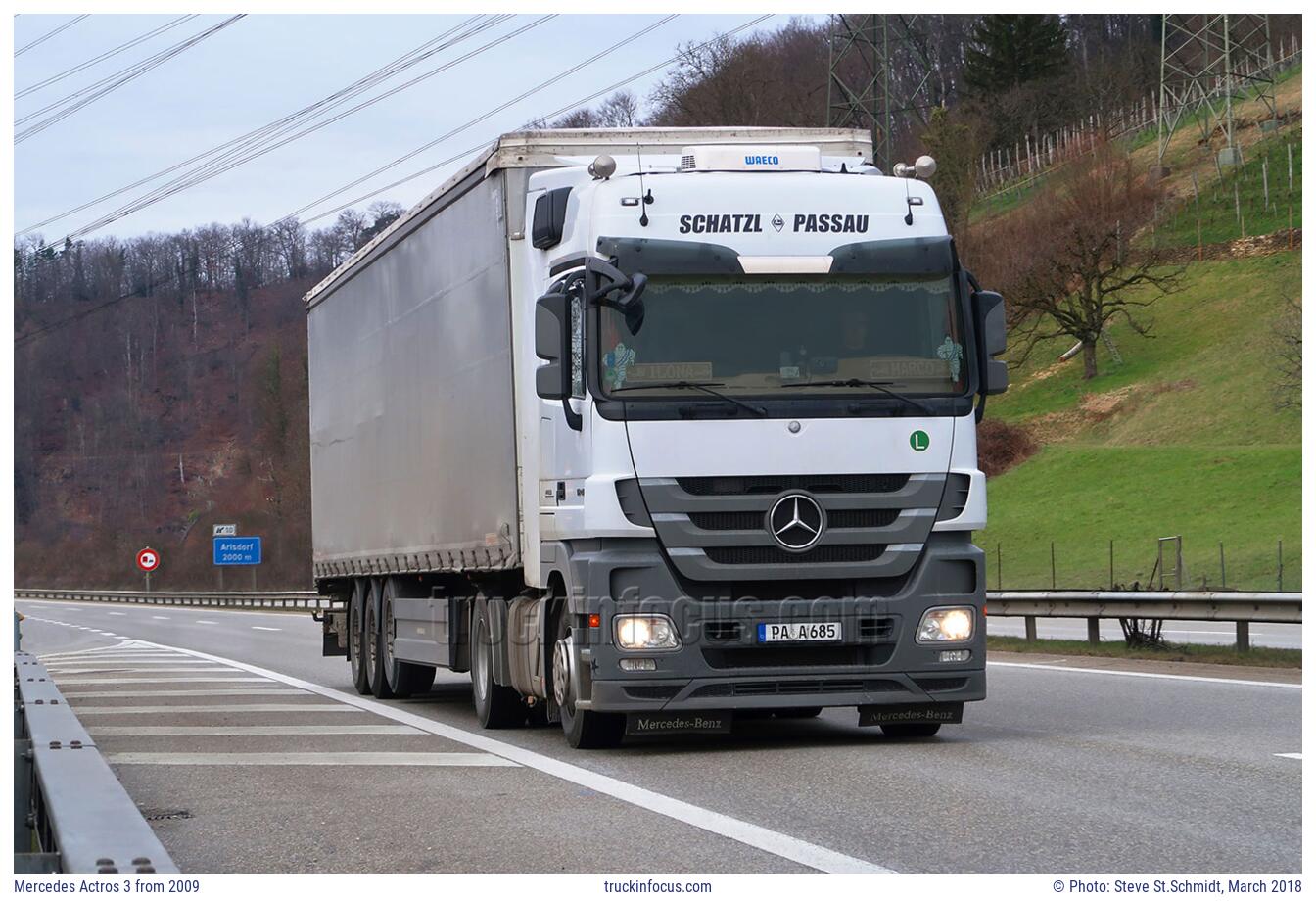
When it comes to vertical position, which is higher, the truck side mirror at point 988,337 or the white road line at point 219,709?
the truck side mirror at point 988,337

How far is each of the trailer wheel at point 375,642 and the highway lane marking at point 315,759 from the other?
5.42m

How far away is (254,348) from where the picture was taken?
12825cm

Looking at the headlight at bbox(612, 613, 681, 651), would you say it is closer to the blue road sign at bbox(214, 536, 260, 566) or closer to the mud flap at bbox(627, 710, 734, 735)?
the mud flap at bbox(627, 710, 734, 735)

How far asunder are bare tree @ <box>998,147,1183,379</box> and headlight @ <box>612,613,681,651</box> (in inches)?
2094

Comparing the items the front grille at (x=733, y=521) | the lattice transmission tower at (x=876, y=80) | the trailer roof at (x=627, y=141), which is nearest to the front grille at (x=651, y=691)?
the front grille at (x=733, y=521)

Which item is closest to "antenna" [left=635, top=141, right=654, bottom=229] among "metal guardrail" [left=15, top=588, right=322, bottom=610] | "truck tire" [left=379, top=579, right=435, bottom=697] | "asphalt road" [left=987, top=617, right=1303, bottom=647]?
"truck tire" [left=379, top=579, right=435, bottom=697]

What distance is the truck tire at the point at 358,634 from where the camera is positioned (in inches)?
741

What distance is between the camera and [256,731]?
560 inches

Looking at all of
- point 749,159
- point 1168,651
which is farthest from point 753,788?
point 1168,651

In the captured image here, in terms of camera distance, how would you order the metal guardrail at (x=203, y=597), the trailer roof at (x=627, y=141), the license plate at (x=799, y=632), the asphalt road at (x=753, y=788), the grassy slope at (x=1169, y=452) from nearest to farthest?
the asphalt road at (x=753, y=788) → the license plate at (x=799, y=632) → the trailer roof at (x=627, y=141) → the grassy slope at (x=1169, y=452) → the metal guardrail at (x=203, y=597)

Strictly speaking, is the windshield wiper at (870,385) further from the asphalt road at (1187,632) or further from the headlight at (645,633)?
the asphalt road at (1187,632)

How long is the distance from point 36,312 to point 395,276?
273 feet

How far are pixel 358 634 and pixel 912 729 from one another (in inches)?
324
